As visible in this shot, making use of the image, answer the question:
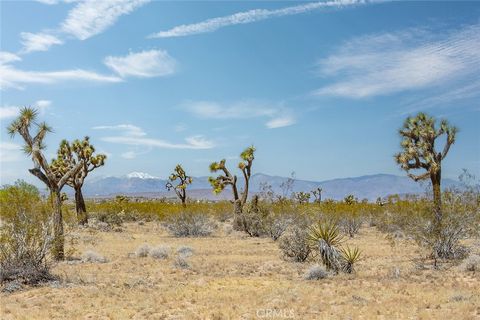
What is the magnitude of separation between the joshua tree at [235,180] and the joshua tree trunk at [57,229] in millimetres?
18253

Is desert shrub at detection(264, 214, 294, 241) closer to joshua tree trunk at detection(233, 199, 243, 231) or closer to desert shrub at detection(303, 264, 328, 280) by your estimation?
joshua tree trunk at detection(233, 199, 243, 231)

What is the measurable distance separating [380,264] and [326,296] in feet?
23.0

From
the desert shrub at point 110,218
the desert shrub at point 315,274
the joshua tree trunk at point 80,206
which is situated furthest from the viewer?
the desert shrub at point 110,218

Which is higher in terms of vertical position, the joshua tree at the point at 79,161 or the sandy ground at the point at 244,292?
the joshua tree at the point at 79,161

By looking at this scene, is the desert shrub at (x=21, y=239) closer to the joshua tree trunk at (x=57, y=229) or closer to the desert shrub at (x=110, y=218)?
the joshua tree trunk at (x=57, y=229)

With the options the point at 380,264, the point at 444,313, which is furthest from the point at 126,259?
the point at 444,313

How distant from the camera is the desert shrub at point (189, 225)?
112 feet

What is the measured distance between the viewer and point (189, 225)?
34.2 meters

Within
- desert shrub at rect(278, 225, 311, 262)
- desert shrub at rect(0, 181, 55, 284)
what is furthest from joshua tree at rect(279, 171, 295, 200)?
desert shrub at rect(0, 181, 55, 284)

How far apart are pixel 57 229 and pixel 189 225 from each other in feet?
58.2

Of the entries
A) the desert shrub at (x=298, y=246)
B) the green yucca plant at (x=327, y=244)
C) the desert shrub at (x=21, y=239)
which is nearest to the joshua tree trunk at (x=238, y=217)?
the desert shrub at (x=298, y=246)

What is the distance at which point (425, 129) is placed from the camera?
2784 cm

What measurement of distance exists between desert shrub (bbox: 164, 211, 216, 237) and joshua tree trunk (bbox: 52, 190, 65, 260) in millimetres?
15420

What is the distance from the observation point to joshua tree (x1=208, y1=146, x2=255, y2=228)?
1444 inches
